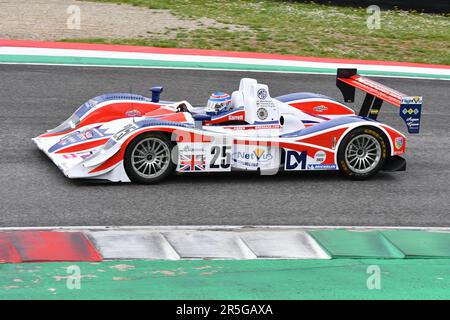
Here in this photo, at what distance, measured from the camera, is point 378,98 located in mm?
13320

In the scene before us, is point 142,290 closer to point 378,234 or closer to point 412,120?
point 378,234

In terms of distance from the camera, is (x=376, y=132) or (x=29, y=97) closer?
(x=376, y=132)

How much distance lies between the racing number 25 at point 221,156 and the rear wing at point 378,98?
2.23 m

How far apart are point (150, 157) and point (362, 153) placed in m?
2.86

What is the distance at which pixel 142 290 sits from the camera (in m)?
8.52

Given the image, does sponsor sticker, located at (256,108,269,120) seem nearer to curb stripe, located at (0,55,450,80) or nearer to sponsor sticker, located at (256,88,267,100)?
sponsor sticker, located at (256,88,267,100)

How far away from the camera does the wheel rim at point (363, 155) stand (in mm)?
12641

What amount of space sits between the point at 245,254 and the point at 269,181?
117 inches

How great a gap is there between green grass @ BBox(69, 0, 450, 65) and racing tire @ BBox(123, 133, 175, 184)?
34.5 feet

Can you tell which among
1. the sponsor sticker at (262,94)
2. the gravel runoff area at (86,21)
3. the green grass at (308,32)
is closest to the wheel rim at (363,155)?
the sponsor sticker at (262,94)

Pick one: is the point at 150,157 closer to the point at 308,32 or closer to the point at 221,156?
the point at 221,156

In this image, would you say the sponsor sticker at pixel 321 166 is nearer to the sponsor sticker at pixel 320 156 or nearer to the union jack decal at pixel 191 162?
the sponsor sticker at pixel 320 156

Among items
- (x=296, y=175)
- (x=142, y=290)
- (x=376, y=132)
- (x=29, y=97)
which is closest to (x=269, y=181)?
(x=296, y=175)

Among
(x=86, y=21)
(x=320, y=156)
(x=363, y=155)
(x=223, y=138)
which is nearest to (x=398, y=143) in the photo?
(x=363, y=155)
